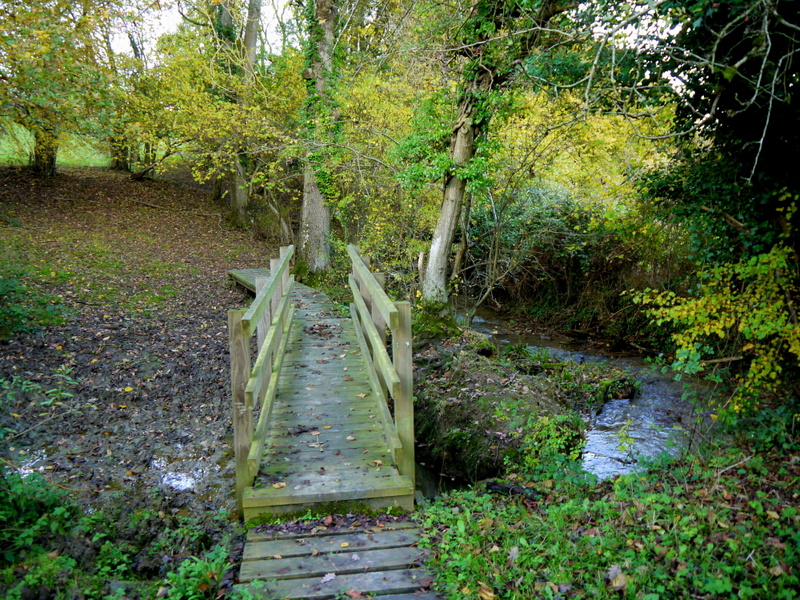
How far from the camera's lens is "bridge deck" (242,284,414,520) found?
445cm

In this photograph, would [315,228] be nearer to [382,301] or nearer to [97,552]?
[382,301]

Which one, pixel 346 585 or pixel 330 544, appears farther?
pixel 330 544

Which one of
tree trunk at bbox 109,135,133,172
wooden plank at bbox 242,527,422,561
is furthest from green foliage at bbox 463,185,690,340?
tree trunk at bbox 109,135,133,172

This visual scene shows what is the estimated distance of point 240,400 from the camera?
4.65 m

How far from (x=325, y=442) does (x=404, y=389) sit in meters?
1.11

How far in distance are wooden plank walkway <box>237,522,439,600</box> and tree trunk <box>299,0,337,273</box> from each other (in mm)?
10071

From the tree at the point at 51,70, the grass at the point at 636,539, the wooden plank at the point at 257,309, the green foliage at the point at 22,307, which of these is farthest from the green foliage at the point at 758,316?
the tree at the point at 51,70

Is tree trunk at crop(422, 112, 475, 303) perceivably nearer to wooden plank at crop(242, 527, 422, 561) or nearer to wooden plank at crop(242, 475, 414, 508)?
wooden plank at crop(242, 475, 414, 508)

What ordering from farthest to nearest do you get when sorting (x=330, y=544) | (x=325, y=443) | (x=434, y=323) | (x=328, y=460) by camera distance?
(x=434, y=323), (x=325, y=443), (x=328, y=460), (x=330, y=544)

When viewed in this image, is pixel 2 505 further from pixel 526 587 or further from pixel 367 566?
pixel 526 587

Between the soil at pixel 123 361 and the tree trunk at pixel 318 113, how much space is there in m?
2.31

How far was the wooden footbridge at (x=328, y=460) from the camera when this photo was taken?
3680 millimetres

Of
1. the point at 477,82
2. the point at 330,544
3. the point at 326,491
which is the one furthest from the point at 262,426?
the point at 477,82

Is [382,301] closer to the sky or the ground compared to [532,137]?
closer to the ground
